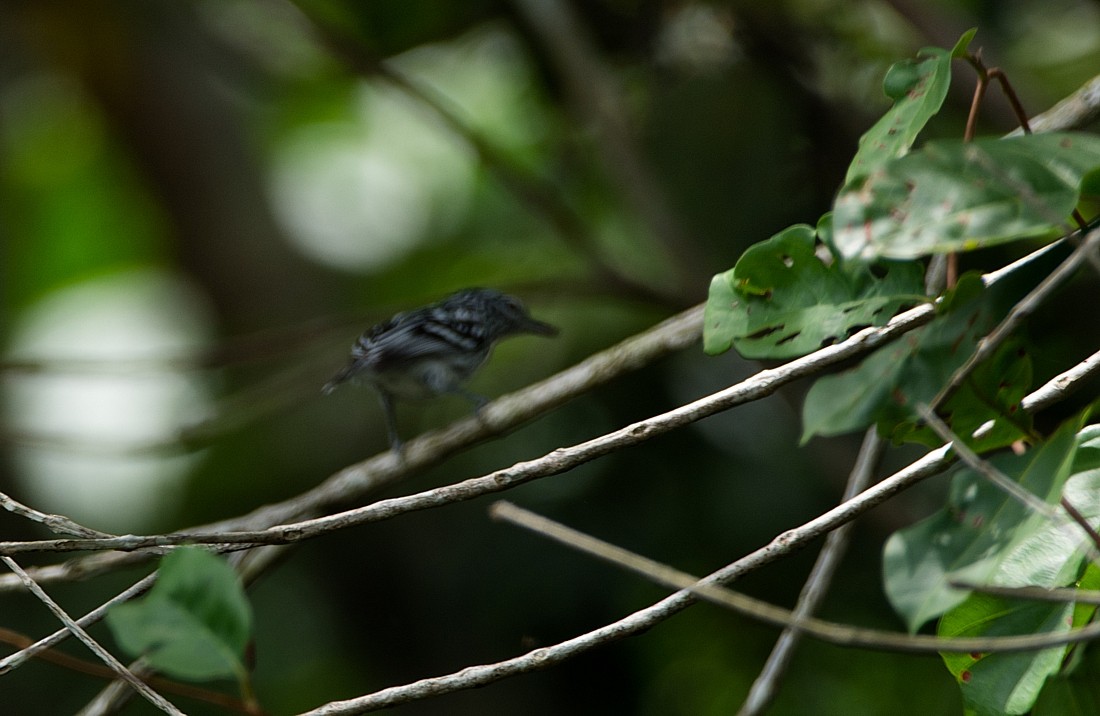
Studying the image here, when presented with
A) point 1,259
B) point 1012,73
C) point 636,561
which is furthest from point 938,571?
point 1,259

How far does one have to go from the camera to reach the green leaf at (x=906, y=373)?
1.34 m

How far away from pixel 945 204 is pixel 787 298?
1.23 ft

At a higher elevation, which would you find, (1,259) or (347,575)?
(1,259)

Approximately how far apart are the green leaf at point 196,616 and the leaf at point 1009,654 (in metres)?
1.05

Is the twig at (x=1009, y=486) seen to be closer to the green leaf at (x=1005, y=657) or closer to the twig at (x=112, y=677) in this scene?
the green leaf at (x=1005, y=657)

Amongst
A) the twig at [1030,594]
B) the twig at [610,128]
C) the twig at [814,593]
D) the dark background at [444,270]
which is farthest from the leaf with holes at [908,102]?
the twig at [610,128]

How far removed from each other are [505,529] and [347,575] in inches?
39.1

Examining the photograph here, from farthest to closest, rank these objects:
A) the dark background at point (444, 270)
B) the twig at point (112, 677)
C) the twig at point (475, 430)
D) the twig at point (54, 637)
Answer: the dark background at point (444, 270), the twig at point (475, 430), the twig at point (54, 637), the twig at point (112, 677)

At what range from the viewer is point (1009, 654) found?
1.64m

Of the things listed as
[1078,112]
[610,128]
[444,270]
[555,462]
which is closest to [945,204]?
[555,462]

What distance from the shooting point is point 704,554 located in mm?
4027

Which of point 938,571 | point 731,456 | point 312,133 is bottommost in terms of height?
point 938,571

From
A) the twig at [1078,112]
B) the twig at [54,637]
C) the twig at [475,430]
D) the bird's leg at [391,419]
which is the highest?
the bird's leg at [391,419]

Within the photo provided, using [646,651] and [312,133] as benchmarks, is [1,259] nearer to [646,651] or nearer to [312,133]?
[312,133]
